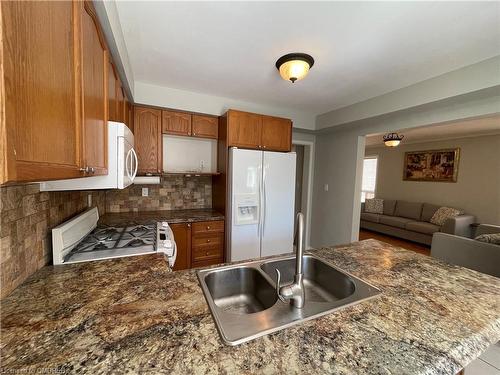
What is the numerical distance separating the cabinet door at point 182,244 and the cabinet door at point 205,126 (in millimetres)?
1223

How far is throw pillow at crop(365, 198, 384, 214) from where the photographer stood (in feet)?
18.6

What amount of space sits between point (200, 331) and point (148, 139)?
2.42 m

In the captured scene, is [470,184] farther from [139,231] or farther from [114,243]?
[114,243]

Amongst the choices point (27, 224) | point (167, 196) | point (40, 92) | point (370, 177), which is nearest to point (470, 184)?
point (370, 177)

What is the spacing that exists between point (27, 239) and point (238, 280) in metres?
1.07

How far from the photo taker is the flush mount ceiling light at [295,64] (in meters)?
1.73

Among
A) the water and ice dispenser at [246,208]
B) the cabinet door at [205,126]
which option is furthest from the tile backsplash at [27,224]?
the water and ice dispenser at [246,208]

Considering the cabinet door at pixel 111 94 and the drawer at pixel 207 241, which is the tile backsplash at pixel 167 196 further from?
the cabinet door at pixel 111 94

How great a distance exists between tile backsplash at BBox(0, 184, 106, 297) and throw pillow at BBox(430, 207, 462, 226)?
19.7 feet

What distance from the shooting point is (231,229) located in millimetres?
2609

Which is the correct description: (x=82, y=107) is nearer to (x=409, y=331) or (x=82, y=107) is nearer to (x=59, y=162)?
(x=59, y=162)

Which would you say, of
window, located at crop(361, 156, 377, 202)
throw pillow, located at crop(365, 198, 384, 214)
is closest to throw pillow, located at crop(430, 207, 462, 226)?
throw pillow, located at crop(365, 198, 384, 214)

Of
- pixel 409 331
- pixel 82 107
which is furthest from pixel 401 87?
pixel 82 107

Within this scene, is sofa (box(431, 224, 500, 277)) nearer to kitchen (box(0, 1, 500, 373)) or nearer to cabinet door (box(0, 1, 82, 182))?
kitchen (box(0, 1, 500, 373))
